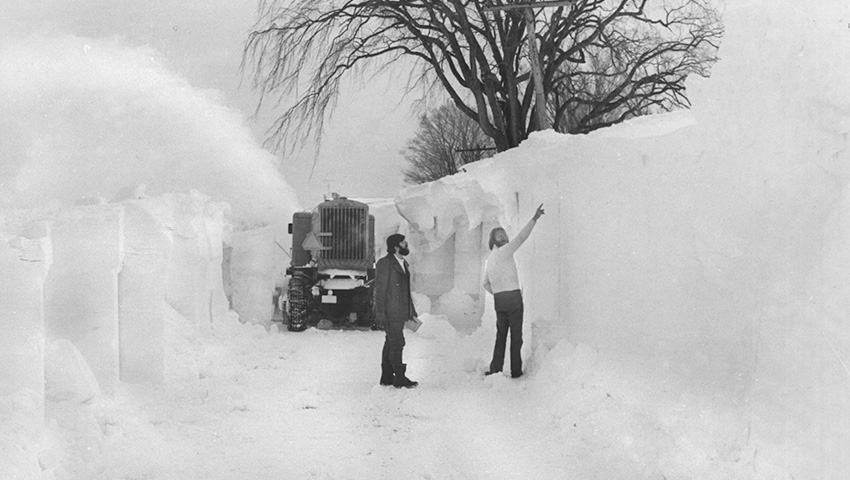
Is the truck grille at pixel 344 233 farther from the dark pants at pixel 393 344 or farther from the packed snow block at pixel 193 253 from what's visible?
the dark pants at pixel 393 344

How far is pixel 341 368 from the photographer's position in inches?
413

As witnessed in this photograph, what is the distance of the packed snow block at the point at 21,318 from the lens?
480 cm

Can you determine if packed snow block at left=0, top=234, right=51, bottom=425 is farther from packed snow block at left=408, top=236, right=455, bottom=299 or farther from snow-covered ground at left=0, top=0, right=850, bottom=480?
packed snow block at left=408, top=236, right=455, bottom=299

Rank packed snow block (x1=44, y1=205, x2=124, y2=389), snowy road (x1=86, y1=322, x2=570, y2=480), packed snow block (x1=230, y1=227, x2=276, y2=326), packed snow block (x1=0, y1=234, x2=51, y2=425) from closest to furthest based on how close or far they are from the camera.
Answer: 1. packed snow block (x1=0, y1=234, x2=51, y2=425)
2. snowy road (x1=86, y1=322, x2=570, y2=480)
3. packed snow block (x1=44, y1=205, x2=124, y2=389)
4. packed snow block (x1=230, y1=227, x2=276, y2=326)

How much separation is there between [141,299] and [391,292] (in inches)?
110

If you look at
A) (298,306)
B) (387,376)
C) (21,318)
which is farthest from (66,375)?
(298,306)

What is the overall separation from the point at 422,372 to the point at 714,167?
214 inches

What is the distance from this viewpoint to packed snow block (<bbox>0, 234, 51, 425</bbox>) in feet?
15.8

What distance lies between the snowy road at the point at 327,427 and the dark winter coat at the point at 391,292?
0.78 meters

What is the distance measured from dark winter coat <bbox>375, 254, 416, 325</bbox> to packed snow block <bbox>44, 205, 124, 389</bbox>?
318 centimetres

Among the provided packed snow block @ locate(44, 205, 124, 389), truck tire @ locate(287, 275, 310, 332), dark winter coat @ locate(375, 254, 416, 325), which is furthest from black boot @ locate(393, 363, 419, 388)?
truck tire @ locate(287, 275, 310, 332)

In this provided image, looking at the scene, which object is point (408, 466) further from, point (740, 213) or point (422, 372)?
point (422, 372)

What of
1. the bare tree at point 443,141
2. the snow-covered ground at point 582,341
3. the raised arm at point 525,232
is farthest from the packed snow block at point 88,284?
the bare tree at point 443,141

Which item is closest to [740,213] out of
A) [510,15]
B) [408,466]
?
[408,466]
